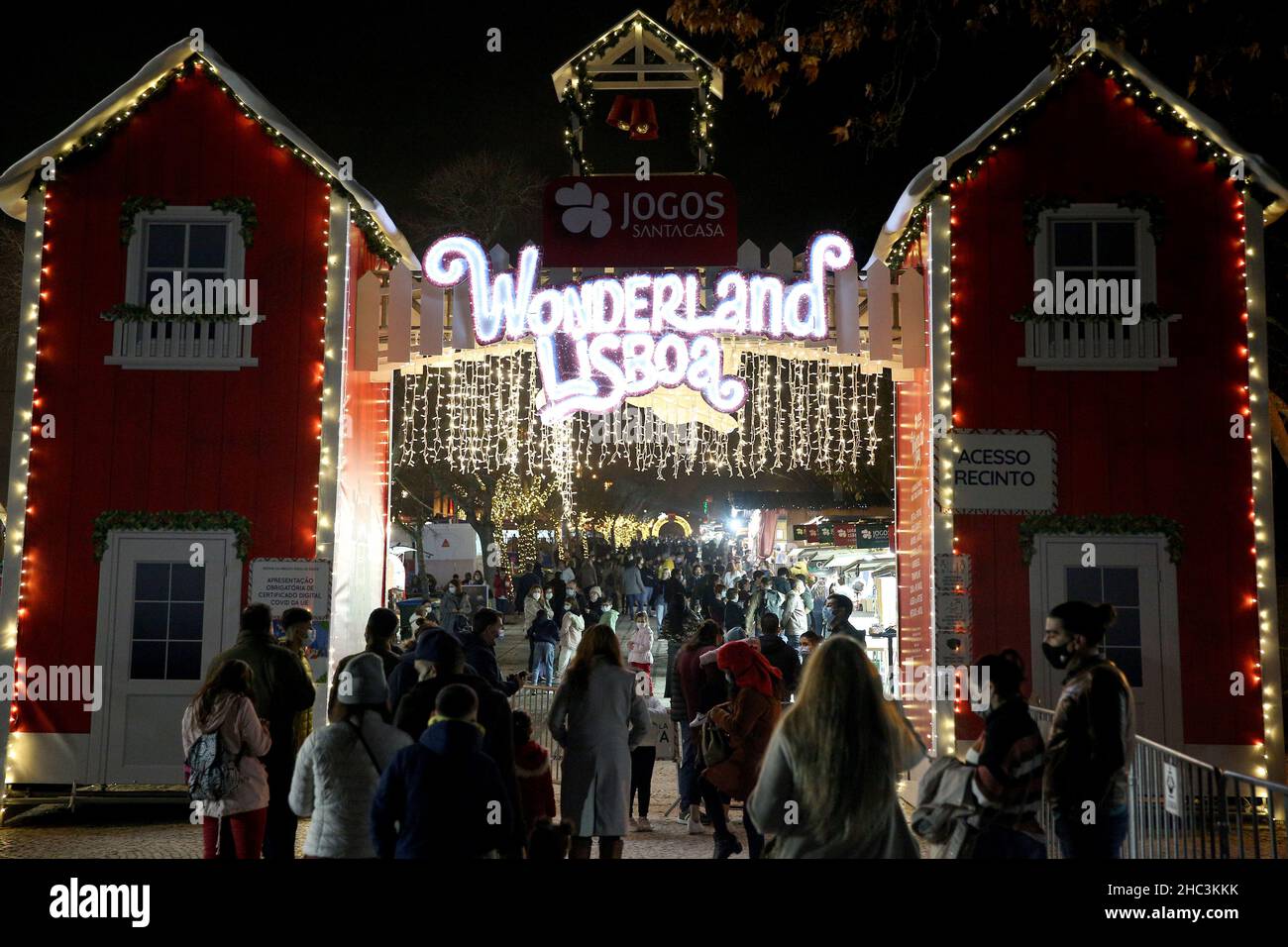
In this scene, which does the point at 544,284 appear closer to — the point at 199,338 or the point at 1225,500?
the point at 199,338

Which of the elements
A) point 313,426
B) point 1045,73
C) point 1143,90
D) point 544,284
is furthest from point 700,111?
point 313,426

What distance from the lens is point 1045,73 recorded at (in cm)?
1141

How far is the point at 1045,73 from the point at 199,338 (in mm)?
9002

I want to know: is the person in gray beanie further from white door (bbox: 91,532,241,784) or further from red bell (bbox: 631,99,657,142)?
red bell (bbox: 631,99,657,142)

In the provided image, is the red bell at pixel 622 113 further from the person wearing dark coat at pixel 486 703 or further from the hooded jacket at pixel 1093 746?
the hooded jacket at pixel 1093 746

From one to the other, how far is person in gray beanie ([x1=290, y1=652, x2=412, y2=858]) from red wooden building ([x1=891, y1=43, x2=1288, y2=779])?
6.84 meters

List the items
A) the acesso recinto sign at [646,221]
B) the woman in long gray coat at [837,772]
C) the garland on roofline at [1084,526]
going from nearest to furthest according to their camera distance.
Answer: the woman in long gray coat at [837,772], the garland on roofline at [1084,526], the acesso recinto sign at [646,221]

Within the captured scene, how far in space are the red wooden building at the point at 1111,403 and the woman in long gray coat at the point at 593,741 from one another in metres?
4.49

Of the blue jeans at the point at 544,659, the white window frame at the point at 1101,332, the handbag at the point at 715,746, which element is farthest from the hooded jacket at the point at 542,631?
the handbag at the point at 715,746

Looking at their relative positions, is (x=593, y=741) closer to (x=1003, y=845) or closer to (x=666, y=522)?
(x=1003, y=845)

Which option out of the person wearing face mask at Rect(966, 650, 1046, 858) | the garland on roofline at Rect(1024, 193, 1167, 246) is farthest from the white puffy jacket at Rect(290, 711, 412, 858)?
the garland on roofline at Rect(1024, 193, 1167, 246)

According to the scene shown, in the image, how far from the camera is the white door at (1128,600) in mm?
11031

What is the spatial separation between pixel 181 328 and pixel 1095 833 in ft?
32.5

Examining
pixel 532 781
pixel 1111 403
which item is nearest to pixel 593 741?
pixel 532 781
